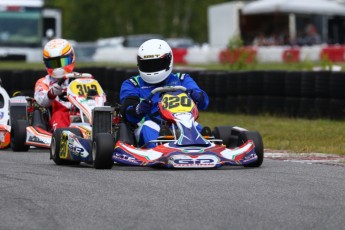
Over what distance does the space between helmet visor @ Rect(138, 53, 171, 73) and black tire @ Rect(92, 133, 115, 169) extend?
103 centimetres

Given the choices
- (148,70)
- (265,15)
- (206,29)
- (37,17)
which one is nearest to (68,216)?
(148,70)

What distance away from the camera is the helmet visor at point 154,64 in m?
11.4

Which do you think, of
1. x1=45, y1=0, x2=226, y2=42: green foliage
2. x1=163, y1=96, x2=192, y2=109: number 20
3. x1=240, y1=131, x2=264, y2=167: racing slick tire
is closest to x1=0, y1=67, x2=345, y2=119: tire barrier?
x1=240, y1=131, x2=264, y2=167: racing slick tire


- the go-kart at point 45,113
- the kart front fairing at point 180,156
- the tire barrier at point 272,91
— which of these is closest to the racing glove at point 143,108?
the kart front fairing at point 180,156

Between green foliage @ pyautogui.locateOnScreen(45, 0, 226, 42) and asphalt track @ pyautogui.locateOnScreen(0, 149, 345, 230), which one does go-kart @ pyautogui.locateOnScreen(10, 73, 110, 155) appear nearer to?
asphalt track @ pyautogui.locateOnScreen(0, 149, 345, 230)

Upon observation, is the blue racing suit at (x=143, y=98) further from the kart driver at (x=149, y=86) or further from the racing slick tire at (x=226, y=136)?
the racing slick tire at (x=226, y=136)

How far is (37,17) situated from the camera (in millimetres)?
36031

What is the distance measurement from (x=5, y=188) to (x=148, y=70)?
2.87m

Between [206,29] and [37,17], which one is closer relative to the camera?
[37,17]

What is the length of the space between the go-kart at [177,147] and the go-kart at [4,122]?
13.1 feet

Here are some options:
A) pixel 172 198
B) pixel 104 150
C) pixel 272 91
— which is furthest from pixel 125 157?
pixel 272 91

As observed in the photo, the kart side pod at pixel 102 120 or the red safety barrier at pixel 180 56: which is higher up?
the kart side pod at pixel 102 120

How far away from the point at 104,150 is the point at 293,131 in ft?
20.3

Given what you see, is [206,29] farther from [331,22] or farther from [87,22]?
[331,22]
